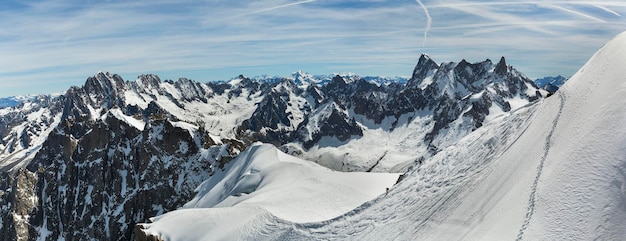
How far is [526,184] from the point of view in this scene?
25.3 metres

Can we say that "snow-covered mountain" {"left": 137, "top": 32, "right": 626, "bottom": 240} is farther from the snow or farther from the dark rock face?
the snow

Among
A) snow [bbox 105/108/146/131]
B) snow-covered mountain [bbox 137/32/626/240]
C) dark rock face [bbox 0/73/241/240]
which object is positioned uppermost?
snow-covered mountain [bbox 137/32/626/240]

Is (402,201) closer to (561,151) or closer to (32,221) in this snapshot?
(561,151)

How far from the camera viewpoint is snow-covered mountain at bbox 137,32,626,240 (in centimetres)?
2078

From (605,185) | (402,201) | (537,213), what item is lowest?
(402,201)

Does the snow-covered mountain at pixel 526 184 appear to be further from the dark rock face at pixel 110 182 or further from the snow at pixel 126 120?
the snow at pixel 126 120

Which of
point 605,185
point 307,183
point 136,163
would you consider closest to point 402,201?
point 605,185

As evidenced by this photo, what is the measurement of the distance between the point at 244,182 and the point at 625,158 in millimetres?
75448

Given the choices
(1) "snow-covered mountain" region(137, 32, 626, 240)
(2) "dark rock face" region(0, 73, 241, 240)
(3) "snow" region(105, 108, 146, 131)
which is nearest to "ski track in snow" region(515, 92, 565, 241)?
(1) "snow-covered mountain" region(137, 32, 626, 240)

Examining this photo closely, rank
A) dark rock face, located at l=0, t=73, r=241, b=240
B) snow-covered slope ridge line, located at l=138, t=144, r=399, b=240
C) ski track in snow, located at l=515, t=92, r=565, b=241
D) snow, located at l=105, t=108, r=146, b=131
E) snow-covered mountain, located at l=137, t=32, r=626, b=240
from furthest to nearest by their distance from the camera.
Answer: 1. snow, located at l=105, t=108, r=146, b=131
2. dark rock face, located at l=0, t=73, r=241, b=240
3. snow-covered slope ridge line, located at l=138, t=144, r=399, b=240
4. ski track in snow, located at l=515, t=92, r=565, b=241
5. snow-covered mountain, located at l=137, t=32, r=626, b=240

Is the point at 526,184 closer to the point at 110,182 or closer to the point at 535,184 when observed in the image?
the point at 535,184

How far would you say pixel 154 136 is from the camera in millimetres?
141875

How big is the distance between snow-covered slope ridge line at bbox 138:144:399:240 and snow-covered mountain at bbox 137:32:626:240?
14.4ft

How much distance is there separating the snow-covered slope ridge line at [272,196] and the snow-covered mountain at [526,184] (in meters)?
Answer: 4.38
